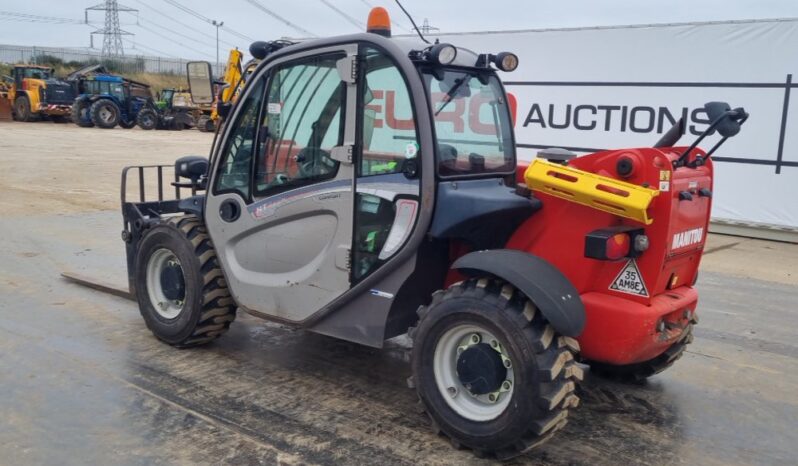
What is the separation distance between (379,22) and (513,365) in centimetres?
209

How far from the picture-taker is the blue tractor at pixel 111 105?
32219mm

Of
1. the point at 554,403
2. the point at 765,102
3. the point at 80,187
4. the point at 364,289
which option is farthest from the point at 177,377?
→ the point at 80,187

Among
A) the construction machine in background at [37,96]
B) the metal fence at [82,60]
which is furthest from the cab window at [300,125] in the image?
the metal fence at [82,60]

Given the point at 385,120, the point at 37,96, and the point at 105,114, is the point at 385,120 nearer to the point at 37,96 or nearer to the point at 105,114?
the point at 105,114

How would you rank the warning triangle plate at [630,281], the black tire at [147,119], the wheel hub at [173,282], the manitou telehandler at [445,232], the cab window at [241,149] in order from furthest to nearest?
the black tire at [147,119], the wheel hub at [173,282], the cab window at [241,149], the warning triangle plate at [630,281], the manitou telehandler at [445,232]

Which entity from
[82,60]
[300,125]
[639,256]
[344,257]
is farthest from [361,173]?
[82,60]

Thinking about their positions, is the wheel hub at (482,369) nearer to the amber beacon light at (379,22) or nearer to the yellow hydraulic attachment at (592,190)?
the yellow hydraulic attachment at (592,190)

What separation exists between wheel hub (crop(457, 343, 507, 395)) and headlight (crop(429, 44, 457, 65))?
1465 millimetres

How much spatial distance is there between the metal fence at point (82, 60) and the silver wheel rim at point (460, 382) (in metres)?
52.9

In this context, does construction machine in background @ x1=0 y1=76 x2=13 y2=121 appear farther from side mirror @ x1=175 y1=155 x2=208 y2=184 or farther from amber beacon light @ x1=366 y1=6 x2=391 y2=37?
amber beacon light @ x1=366 y1=6 x2=391 y2=37

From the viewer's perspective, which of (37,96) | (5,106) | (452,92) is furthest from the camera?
(5,106)

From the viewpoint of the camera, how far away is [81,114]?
32.2m

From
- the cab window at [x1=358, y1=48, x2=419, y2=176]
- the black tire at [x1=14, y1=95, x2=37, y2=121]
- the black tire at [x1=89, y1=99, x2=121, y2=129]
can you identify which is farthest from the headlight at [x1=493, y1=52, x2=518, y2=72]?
the black tire at [x1=14, y1=95, x2=37, y2=121]

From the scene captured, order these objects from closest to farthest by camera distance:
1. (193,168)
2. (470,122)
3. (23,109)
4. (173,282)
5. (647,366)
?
(470,122) → (647,366) → (173,282) → (193,168) → (23,109)
